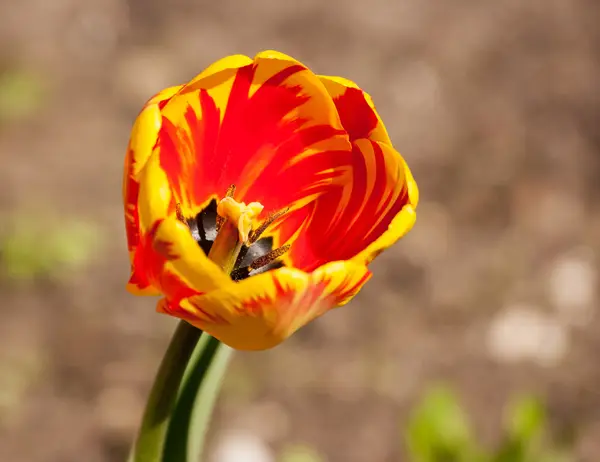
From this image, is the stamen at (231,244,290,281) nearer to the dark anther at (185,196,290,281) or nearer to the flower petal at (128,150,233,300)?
the dark anther at (185,196,290,281)

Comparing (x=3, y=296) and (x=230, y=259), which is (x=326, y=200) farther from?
(x=3, y=296)

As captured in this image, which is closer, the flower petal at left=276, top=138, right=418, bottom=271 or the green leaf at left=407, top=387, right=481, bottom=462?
the flower petal at left=276, top=138, right=418, bottom=271

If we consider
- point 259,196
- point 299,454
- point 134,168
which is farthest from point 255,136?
point 299,454

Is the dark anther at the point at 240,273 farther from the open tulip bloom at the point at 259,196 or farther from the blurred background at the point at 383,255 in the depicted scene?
the blurred background at the point at 383,255

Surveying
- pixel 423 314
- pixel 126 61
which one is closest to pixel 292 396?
pixel 423 314

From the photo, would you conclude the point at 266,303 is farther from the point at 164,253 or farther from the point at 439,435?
the point at 439,435

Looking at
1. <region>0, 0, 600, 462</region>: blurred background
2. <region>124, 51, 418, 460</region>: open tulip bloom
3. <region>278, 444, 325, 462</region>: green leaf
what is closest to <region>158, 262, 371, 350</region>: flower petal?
<region>124, 51, 418, 460</region>: open tulip bloom

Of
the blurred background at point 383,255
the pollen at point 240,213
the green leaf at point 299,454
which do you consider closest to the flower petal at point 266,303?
the pollen at point 240,213
